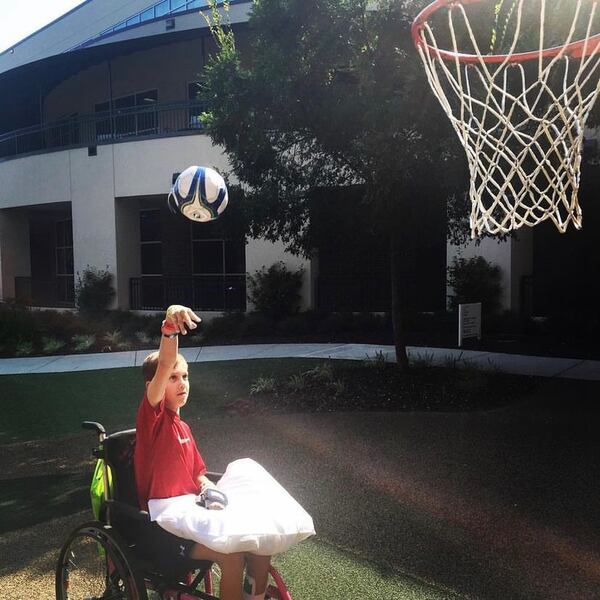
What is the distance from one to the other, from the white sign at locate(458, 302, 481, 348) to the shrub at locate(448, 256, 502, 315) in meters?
2.45

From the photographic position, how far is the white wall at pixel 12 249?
21.3m

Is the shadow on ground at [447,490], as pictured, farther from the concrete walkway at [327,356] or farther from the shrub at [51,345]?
the shrub at [51,345]

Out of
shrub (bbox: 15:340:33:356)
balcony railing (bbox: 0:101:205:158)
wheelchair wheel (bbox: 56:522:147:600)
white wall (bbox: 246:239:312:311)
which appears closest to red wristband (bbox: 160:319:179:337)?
wheelchair wheel (bbox: 56:522:147:600)

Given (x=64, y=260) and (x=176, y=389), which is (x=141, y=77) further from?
(x=176, y=389)

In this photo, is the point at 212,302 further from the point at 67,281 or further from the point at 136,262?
the point at 67,281

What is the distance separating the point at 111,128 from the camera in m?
18.9

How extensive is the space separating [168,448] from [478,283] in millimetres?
11099

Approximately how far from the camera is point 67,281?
76.9 ft

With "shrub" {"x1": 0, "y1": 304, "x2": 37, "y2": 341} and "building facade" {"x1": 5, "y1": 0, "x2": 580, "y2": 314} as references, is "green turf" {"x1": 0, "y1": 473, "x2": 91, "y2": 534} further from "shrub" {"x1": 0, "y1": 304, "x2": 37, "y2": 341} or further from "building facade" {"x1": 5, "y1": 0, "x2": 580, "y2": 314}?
"shrub" {"x1": 0, "y1": 304, "x2": 37, "y2": 341}

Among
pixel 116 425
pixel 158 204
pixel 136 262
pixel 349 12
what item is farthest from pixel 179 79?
pixel 116 425

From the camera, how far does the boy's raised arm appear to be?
2912 mm

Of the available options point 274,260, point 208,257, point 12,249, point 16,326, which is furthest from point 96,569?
point 12,249

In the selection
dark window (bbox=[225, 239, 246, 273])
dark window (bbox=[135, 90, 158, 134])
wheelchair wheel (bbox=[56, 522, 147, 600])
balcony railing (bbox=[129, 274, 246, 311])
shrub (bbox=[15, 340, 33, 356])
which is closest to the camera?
wheelchair wheel (bbox=[56, 522, 147, 600])

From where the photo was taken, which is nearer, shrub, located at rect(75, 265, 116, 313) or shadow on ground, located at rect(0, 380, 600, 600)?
shadow on ground, located at rect(0, 380, 600, 600)
